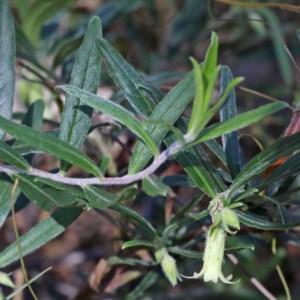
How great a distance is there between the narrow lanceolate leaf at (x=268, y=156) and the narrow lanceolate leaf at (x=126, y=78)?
0.13m

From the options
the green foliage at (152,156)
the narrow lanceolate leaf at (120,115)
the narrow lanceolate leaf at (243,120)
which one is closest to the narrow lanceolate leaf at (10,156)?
the green foliage at (152,156)

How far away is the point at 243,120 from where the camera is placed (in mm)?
647

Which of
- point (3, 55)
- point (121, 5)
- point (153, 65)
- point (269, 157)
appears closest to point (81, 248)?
point (153, 65)

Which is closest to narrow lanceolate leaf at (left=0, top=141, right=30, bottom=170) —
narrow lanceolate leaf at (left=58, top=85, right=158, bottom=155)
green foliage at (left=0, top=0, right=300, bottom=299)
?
green foliage at (left=0, top=0, right=300, bottom=299)

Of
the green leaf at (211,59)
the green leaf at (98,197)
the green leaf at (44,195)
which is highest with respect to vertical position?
the green leaf at (211,59)

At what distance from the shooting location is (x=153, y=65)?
5.56 ft

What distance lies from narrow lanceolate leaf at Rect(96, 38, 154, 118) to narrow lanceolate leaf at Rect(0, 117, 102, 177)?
89 mm

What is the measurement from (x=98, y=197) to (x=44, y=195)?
0.23 feet

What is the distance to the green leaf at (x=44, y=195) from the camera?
74 centimetres

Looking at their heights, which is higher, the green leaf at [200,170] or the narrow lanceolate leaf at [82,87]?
the narrow lanceolate leaf at [82,87]

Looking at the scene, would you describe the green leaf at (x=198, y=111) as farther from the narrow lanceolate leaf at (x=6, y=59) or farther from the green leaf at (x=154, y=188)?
the narrow lanceolate leaf at (x=6, y=59)

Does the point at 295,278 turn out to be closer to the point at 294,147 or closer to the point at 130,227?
the point at 130,227

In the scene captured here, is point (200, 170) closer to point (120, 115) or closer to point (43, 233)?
point (120, 115)

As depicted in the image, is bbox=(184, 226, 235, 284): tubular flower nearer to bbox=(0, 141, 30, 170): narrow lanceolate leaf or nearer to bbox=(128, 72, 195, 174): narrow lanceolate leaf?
bbox=(128, 72, 195, 174): narrow lanceolate leaf
